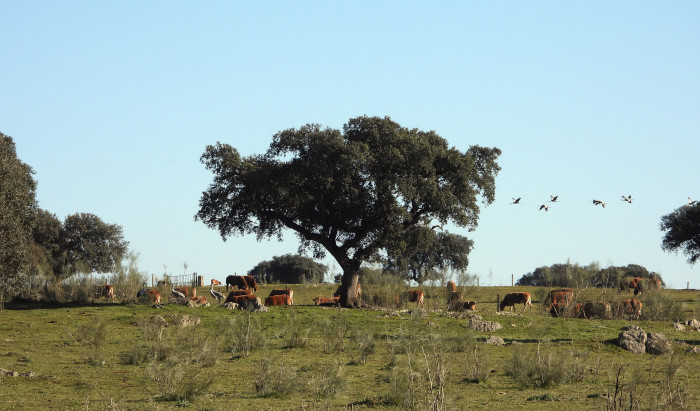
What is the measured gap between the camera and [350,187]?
42.2 m

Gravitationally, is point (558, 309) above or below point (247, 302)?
above

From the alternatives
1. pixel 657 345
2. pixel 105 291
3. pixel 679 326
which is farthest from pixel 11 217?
pixel 679 326

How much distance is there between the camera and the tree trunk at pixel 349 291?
4456 centimetres

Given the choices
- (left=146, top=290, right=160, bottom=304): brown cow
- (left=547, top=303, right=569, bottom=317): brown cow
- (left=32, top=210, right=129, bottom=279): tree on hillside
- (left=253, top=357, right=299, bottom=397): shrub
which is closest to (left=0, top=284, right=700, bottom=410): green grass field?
(left=253, top=357, right=299, bottom=397): shrub

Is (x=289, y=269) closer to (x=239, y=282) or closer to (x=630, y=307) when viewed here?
(x=239, y=282)

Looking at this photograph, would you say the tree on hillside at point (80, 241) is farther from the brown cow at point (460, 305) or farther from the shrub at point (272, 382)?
the shrub at point (272, 382)

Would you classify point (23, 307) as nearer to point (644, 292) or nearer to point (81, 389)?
point (81, 389)

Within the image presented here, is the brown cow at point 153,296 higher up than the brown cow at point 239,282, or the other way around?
the brown cow at point 239,282

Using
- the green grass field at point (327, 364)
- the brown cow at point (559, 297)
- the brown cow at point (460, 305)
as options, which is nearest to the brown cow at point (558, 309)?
the brown cow at point (559, 297)

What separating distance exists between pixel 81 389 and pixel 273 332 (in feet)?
43.4

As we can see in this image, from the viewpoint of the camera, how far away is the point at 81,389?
19.5 m

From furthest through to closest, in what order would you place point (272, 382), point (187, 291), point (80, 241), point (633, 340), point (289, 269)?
point (289, 269)
point (80, 241)
point (187, 291)
point (633, 340)
point (272, 382)

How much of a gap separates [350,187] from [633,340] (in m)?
17.3

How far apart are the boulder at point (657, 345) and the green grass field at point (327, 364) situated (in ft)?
2.21
